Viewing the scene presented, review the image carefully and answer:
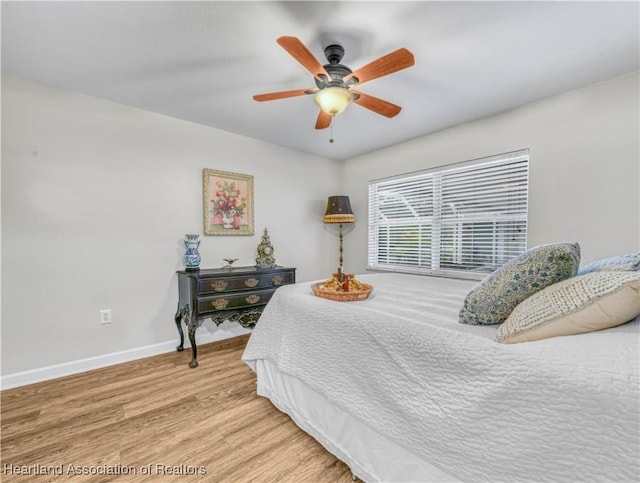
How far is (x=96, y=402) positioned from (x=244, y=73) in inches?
99.8

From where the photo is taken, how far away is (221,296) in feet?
8.66

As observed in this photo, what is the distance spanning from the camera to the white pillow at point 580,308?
33.2 inches

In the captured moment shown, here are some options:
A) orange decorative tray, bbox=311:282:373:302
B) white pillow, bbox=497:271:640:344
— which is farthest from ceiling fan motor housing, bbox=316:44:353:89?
white pillow, bbox=497:271:640:344

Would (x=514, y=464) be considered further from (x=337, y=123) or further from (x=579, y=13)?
(x=337, y=123)

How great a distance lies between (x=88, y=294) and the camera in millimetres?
2436

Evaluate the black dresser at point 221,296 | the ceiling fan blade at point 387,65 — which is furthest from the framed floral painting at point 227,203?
the ceiling fan blade at point 387,65

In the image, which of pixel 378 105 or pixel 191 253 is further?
pixel 191 253

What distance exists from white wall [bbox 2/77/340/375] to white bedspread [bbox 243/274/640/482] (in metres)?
1.98

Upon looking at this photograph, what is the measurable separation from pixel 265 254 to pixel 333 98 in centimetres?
203

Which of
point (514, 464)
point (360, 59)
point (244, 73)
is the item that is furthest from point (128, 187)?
point (514, 464)

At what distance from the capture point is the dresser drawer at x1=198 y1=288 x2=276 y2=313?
2555mm

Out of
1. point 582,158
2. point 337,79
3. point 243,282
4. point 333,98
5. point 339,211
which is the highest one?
point 337,79

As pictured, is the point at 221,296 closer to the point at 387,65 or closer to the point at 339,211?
the point at 339,211

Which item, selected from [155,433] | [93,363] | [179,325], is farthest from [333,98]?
[93,363]
